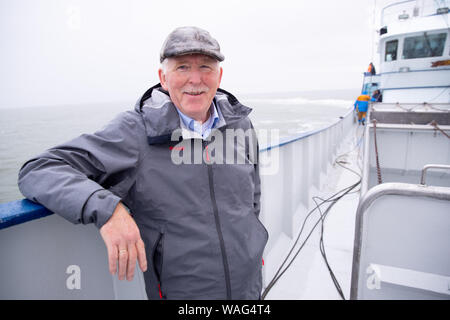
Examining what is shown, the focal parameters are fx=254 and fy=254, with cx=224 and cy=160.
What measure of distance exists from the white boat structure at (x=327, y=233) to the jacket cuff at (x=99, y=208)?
27 centimetres

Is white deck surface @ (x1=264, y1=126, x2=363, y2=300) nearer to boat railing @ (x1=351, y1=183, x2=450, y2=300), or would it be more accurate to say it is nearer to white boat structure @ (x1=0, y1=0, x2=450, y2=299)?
white boat structure @ (x1=0, y1=0, x2=450, y2=299)

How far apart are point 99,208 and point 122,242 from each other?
0.53 feet

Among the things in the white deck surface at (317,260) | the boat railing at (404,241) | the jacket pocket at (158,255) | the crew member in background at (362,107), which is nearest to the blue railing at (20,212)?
the jacket pocket at (158,255)

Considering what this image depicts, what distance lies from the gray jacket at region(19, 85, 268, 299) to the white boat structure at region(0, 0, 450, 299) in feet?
0.79

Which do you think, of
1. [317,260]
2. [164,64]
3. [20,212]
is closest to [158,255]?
[20,212]

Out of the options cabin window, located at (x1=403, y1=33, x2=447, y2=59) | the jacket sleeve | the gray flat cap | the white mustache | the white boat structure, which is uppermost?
cabin window, located at (x1=403, y1=33, x2=447, y2=59)

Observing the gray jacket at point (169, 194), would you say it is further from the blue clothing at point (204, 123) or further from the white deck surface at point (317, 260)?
the white deck surface at point (317, 260)

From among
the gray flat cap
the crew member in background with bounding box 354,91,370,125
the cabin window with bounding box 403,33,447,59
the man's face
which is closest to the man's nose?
the man's face

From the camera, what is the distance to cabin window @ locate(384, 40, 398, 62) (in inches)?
448

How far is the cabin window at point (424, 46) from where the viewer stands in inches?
405

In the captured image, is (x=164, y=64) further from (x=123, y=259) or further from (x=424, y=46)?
(x=424, y=46)

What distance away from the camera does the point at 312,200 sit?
14.6 feet
